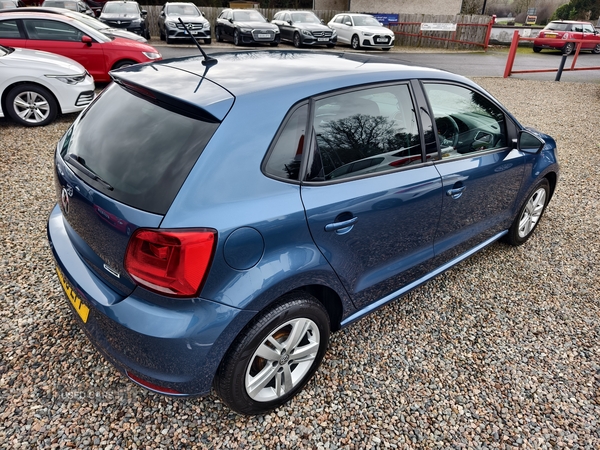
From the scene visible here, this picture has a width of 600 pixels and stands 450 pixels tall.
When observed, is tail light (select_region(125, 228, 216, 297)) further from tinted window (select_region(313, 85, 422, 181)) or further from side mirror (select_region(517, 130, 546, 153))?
side mirror (select_region(517, 130, 546, 153))

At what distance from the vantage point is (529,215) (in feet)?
12.8

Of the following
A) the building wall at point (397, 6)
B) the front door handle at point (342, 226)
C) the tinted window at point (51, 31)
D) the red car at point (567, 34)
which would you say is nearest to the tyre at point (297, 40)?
the building wall at point (397, 6)

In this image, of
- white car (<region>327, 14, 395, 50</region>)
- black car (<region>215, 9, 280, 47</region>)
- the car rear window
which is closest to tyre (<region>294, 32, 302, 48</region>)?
black car (<region>215, 9, 280, 47</region>)

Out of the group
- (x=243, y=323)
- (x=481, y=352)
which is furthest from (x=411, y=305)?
(x=243, y=323)

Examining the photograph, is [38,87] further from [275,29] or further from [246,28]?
[275,29]

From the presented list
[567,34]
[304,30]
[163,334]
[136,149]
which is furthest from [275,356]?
[567,34]

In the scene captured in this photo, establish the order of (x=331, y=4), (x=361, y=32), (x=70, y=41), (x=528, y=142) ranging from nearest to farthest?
(x=528, y=142) < (x=70, y=41) < (x=361, y=32) < (x=331, y=4)

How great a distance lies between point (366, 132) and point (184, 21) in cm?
1642

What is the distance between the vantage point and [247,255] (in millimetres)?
1780

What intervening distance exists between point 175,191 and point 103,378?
1.34 metres

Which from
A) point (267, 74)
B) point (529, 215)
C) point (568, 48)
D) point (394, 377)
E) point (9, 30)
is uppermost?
point (267, 74)

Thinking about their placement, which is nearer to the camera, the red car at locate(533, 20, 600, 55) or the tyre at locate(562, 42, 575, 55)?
the tyre at locate(562, 42, 575, 55)

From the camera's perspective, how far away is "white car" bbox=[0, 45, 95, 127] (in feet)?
20.4

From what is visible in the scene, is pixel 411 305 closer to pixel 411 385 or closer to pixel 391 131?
pixel 411 385
